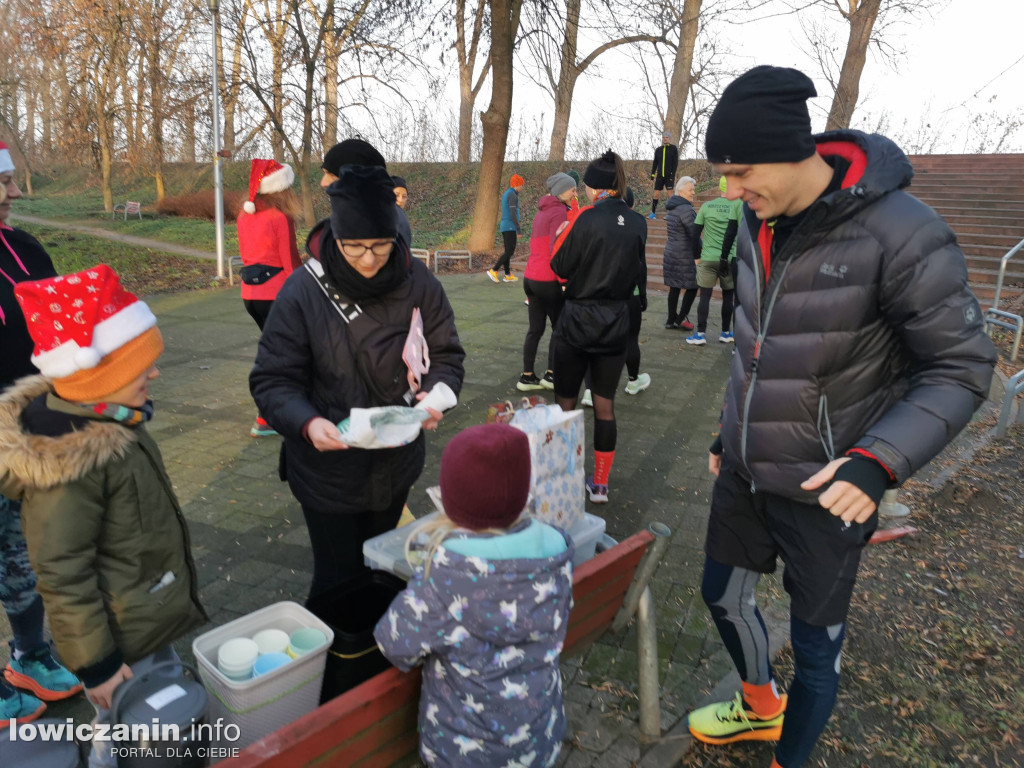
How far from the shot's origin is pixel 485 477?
1682 millimetres

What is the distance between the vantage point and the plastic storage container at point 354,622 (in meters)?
2.07

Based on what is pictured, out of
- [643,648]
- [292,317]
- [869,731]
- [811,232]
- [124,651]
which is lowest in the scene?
[869,731]

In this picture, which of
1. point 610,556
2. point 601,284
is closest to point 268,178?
point 601,284

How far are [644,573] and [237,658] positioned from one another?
1.31 meters

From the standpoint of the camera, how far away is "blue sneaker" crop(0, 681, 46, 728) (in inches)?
100

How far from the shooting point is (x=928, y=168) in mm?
17438

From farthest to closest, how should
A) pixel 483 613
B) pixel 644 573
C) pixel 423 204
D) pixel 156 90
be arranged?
pixel 423 204 < pixel 156 90 < pixel 644 573 < pixel 483 613

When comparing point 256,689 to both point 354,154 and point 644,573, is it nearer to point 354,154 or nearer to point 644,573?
point 644,573

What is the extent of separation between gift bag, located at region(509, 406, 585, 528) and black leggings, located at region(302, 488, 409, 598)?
0.53 metres

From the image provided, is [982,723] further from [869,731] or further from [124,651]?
[124,651]

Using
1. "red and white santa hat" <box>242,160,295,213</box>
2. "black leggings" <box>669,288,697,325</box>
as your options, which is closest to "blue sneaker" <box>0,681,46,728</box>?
"red and white santa hat" <box>242,160,295,213</box>

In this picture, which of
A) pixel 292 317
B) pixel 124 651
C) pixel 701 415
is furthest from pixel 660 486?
pixel 124 651

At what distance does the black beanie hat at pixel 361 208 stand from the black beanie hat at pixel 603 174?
2.26 metres

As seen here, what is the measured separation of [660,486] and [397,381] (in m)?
2.88
